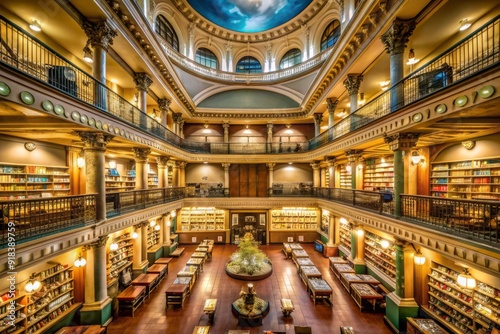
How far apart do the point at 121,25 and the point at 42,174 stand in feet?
18.5

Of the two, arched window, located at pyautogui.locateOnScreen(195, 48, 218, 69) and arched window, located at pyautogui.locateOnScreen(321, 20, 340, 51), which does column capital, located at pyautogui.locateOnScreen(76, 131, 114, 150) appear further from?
arched window, located at pyautogui.locateOnScreen(321, 20, 340, 51)

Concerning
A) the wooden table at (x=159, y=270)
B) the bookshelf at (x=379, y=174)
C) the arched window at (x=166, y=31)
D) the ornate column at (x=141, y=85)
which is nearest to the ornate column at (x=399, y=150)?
the bookshelf at (x=379, y=174)

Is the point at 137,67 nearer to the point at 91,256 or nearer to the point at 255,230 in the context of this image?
the point at 91,256

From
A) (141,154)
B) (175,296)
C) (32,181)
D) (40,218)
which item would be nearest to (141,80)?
(141,154)

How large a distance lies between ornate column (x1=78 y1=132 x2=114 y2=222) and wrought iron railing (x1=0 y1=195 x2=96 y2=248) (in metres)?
0.18

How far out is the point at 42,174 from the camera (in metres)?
7.68

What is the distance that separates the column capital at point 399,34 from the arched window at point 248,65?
13.1 m

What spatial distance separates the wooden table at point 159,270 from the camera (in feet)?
32.6

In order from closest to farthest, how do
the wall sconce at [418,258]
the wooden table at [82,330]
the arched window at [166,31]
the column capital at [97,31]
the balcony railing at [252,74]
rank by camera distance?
1. the wooden table at [82,330]
2. the wall sconce at [418,258]
3. the column capital at [97,31]
4. the arched window at [166,31]
5. the balcony railing at [252,74]

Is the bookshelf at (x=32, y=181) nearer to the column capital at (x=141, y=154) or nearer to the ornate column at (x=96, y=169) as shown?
the ornate column at (x=96, y=169)

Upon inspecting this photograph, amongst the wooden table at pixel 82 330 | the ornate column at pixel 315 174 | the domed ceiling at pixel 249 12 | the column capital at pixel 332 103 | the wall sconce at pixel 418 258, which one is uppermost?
the domed ceiling at pixel 249 12

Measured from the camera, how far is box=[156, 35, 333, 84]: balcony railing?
15677 millimetres

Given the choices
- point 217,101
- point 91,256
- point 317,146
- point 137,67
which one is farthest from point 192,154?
point 91,256

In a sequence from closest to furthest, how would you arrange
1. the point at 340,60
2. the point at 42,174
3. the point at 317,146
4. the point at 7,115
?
the point at 7,115 → the point at 42,174 → the point at 340,60 → the point at 317,146
